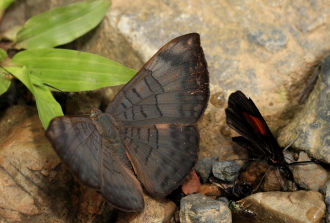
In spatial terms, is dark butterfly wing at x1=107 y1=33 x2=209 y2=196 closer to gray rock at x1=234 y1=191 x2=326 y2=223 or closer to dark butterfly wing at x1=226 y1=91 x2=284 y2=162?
dark butterfly wing at x1=226 y1=91 x2=284 y2=162

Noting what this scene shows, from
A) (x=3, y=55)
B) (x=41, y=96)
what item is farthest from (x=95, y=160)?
(x=3, y=55)

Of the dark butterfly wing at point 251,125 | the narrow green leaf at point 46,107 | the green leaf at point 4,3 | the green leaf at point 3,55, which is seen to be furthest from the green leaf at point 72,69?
the dark butterfly wing at point 251,125

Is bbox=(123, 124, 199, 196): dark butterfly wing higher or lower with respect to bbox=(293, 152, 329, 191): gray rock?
lower

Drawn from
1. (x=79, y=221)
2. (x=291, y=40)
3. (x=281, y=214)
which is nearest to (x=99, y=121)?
(x=79, y=221)

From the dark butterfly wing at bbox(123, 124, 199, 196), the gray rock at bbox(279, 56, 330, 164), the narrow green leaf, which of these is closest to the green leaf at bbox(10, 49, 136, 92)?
the narrow green leaf

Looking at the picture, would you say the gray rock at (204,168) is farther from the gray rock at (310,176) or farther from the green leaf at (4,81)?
the green leaf at (4,81)

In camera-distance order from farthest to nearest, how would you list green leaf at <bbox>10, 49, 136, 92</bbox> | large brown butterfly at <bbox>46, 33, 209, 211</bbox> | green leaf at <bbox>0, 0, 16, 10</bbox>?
green leaf at <bbox>0, 0, 16, 10</bbox> < green leaf at <bbox>10, 49, 136, 92</bbox> < large brown butterfly at <bbox>46, 33, 209, 211</bbox>

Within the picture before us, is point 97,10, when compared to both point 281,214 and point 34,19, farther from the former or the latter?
point 281,214
